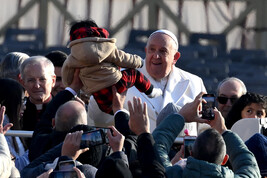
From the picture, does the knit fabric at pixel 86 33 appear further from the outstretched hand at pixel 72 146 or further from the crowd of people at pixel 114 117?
the outstretched hand at pixel 72 146

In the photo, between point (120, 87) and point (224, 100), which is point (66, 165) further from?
point (224, 100)

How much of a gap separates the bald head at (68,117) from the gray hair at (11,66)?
205 centimetres

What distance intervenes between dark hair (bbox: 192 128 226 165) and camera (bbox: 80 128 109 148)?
0.53m

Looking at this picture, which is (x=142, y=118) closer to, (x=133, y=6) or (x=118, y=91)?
(x=118, y=91)

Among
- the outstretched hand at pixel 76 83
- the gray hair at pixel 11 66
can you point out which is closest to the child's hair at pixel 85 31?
the outstretched hand at pixel 76 83

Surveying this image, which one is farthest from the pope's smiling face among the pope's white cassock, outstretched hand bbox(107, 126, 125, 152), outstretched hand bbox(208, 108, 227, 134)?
outstretched hand bbox(107, 126, 125, 152)

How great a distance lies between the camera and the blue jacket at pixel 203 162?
17.0ft

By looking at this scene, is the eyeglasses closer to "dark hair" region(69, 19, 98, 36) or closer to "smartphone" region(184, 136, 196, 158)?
"dark hair" region(69, 19, 98, 36)

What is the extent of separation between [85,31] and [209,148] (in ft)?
4.96

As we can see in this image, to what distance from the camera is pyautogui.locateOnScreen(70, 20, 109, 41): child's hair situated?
6336 mm

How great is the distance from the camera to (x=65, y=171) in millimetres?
4992

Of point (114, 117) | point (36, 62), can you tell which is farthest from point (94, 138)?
point (36, 62)

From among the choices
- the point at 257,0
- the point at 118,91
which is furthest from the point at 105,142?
the point at 257,0

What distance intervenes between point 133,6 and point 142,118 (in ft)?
37.4
